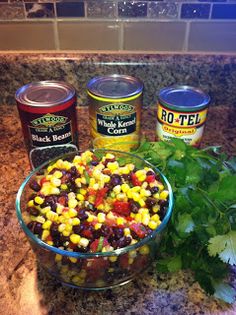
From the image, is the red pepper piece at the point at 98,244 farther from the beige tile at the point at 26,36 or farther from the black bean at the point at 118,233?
the beige tile at the point at 26,36

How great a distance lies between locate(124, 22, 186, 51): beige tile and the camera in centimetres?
116

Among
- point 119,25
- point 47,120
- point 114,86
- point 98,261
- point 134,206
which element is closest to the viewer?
point 98,261

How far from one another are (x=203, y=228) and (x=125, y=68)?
62cm

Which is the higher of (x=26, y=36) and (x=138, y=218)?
(x=26, y=36)

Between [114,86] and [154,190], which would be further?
[114,86]

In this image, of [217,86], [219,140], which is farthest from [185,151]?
[217,86]

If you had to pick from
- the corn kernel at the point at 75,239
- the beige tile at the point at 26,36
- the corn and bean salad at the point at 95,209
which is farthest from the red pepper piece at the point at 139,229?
the beige tile at the point at 26,36

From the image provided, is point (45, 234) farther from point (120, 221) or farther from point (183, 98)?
point (183, 98)

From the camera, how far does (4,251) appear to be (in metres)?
0.83

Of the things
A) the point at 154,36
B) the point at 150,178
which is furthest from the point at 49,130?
the point at 154,36

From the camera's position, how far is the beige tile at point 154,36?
1156mm

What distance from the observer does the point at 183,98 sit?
996 millimetres

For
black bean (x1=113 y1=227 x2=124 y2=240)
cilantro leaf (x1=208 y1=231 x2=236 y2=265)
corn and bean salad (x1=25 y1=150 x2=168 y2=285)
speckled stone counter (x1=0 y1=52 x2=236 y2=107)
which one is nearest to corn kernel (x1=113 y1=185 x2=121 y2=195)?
corn and bean salad (x1=25 y1=150 x2=168 y2=285)

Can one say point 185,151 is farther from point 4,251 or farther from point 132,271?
point 4,251
